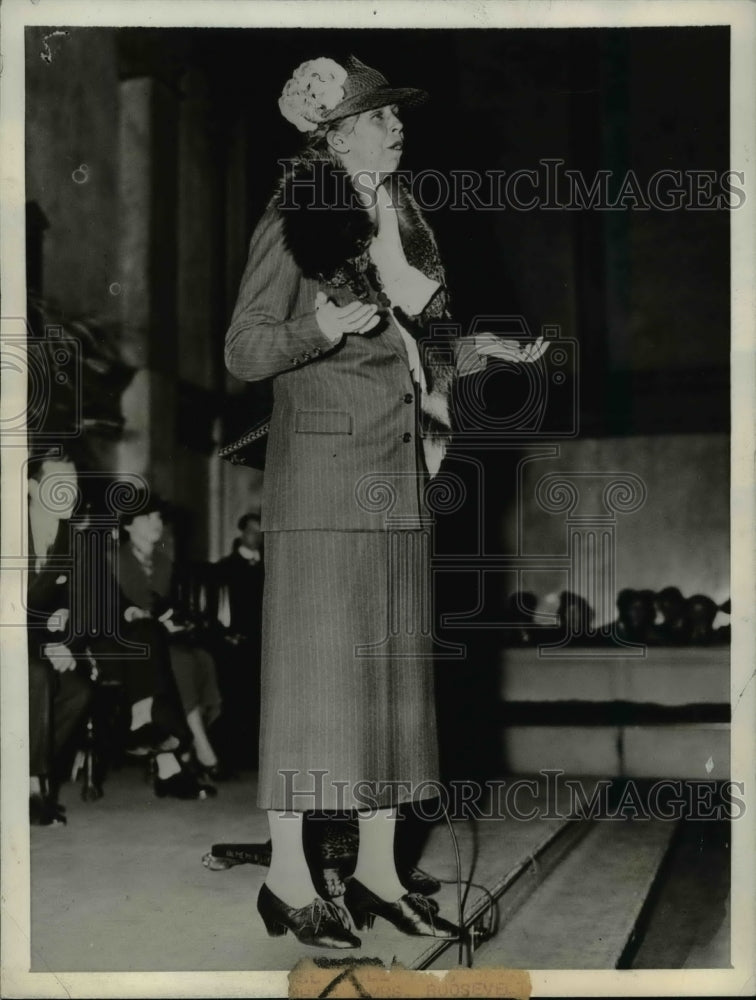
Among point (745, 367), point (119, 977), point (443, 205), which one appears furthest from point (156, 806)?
point (745, 367)

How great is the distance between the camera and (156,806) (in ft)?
9.53

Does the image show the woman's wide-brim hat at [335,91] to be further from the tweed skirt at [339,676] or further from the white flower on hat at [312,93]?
the tweed skirt at [339,676]

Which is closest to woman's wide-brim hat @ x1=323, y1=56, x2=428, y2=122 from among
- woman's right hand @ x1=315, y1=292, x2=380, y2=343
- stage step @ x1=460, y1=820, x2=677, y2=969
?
woman's right hand @ x1=315, y1=292, x2=380, y2=343

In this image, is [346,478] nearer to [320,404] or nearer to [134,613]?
[320,404]

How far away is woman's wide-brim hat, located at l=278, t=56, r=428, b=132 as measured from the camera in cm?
284

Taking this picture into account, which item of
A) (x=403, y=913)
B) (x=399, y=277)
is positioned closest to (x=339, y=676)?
(x=403, y=913)

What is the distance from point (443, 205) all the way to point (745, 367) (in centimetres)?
89

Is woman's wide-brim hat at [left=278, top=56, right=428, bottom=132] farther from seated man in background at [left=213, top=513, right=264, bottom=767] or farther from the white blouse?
seated man in background at [left=213, top=513, right=264, bottom=767]

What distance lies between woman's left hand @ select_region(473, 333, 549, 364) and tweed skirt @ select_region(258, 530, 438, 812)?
535 millimetres

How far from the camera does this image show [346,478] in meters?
2.80

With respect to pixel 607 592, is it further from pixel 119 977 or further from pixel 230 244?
pixel 119 977

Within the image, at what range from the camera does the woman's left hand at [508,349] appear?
2926 mm

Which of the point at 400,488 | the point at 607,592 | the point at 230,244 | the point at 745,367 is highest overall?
the point at 230,244

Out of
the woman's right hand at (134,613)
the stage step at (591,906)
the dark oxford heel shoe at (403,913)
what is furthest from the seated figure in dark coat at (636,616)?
the woman's right hand at (134,613)
